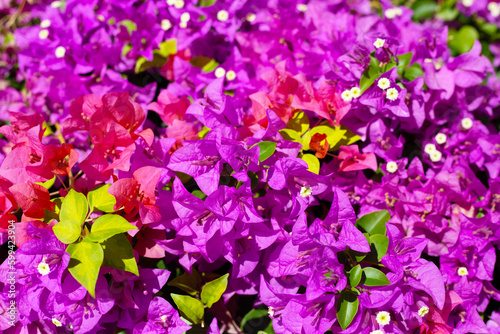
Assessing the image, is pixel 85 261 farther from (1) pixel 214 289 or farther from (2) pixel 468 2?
(2) pixel 468 2

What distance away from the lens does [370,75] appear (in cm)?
137

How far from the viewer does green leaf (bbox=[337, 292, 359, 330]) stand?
3.69 ft

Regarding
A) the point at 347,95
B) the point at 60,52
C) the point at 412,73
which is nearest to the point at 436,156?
the point at 412,73

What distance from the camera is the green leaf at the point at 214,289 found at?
1.27 m

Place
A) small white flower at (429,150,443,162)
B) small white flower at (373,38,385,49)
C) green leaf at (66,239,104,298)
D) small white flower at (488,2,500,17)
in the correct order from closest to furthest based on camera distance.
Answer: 1. green leaf at (66,239,104,298)
2. small white flower at (373,38,385,49)
3. small white flower at (429,150,443,162)
4. small white flower at (488,2,500,17)

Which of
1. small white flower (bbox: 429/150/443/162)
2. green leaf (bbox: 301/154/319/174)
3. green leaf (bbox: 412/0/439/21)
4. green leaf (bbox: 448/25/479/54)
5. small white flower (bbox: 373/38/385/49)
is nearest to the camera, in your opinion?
green leaf (bbox: 301/154/319/174)

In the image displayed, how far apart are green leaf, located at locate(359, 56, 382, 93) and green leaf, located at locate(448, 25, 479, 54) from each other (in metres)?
0.85

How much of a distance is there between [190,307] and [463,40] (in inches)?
69.9

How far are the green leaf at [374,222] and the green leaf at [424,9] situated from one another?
58.0 inches

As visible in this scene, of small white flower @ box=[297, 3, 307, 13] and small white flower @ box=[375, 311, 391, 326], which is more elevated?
small white flower @ box=[297, 3, 307, 13]

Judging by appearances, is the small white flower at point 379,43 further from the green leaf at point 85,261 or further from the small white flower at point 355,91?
the green leaf at point 85,261

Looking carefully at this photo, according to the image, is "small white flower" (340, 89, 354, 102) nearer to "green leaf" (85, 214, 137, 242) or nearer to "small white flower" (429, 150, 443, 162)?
"small white flower" (429, 150, 443, 162)

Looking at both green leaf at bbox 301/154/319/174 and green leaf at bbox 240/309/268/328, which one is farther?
green leaf at bbox 240/309/268/328

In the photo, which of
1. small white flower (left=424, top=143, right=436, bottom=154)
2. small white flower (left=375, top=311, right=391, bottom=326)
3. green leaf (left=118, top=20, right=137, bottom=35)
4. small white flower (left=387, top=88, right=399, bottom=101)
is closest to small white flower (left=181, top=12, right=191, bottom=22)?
green leaf (left=118, top=20, right=137, bottom=35)
